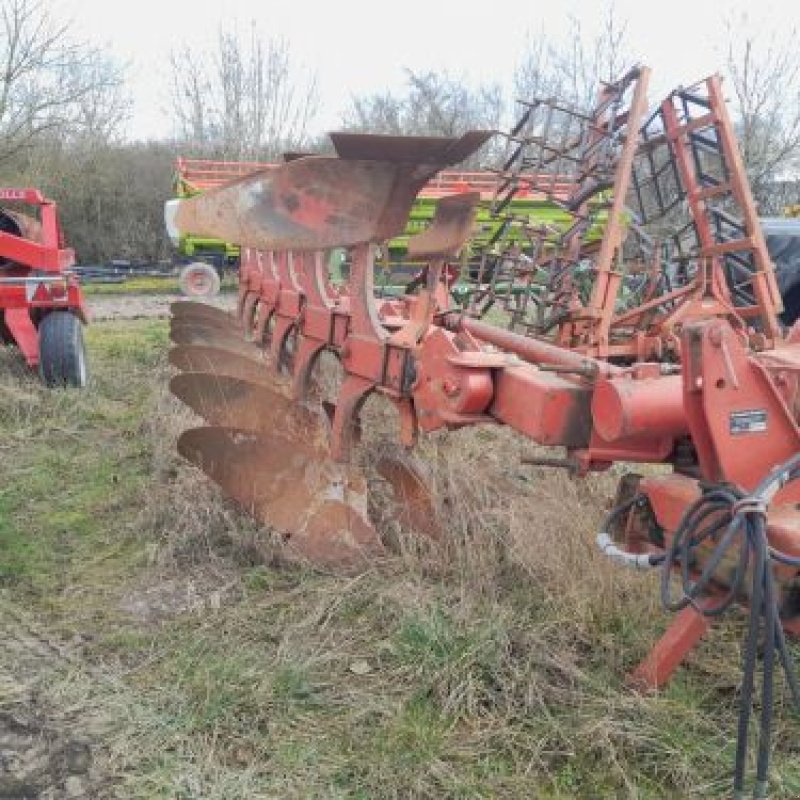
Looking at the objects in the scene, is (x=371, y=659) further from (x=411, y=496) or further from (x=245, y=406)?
(x=245, y=406)

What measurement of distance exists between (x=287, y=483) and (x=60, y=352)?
3369mm

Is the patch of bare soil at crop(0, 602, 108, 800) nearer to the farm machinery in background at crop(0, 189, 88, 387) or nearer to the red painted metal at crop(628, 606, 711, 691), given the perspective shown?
the red painted metal at crop(628, 606, 711, 691)

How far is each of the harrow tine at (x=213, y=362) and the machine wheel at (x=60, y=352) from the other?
1.74 m

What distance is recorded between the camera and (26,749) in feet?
7.04

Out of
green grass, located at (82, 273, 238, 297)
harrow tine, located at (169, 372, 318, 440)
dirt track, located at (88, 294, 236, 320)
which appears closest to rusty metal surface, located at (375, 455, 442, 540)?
Answer: harrow tine, located at (169, 372, 318, 440)

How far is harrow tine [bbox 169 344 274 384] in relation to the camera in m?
4.71

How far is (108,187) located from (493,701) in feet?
67.5

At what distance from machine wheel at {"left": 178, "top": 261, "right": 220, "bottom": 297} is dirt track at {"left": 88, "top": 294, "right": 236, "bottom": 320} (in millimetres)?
163

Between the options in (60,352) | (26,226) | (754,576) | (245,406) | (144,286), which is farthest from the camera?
(144,286)

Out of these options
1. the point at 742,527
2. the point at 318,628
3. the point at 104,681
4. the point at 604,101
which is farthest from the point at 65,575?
the point at 604,101

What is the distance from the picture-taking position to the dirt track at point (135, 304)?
1247cm

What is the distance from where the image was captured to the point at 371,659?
2.59 metres

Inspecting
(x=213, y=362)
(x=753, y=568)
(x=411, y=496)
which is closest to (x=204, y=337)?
(x=213, y=362)

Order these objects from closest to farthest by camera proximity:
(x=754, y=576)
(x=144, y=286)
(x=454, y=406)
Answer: (x=754, y=576), (x=454, y=406), (x=144, y=286)
